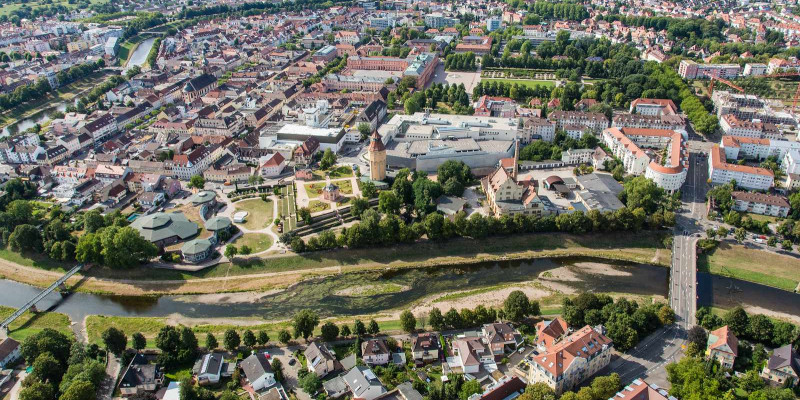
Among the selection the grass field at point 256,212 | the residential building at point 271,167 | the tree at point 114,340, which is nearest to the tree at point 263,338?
the tree at point 114,340

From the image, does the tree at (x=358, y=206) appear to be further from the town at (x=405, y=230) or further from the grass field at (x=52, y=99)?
the grass field at (x=52, y=99)

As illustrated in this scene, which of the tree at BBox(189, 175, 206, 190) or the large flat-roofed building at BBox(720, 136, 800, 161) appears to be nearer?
the tree at BBox(189, 175, 206, 190)

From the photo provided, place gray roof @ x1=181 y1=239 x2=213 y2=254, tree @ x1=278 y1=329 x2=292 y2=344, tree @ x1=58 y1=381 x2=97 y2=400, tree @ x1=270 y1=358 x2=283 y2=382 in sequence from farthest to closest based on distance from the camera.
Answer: gray roof @ x1=181 y1=239 x2=213 y2=254 → tree @ x1=278 y1=329 x2=292 y2=344 → tree @ x1=270 y1=358 x2=283 y2=382 → tree @ x1=58 y1=381 x2=97 y2=400

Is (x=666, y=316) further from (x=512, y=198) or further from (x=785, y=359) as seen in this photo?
(x=512, y=198)

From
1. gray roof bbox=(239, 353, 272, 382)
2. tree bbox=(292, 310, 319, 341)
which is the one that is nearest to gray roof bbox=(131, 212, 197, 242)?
tree bbox=(292, 310, 319, 341)

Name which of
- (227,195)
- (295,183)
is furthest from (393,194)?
(227,195)

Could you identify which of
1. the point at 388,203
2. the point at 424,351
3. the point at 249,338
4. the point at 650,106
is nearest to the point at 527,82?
the point at 650,106

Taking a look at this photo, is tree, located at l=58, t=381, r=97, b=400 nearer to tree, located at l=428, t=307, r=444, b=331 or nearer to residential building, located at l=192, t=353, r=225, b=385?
residential building, located at l=192, t=353, r=225, b=385
